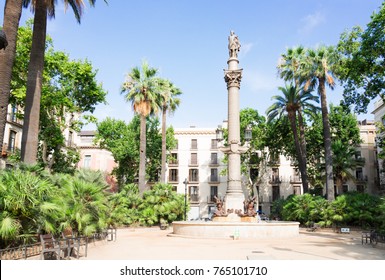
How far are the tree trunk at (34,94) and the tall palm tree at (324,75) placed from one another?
2203cm

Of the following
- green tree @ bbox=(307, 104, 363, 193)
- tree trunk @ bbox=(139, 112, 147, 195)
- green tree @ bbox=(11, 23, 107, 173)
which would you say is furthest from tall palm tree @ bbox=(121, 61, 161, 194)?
green tree @ bbox=(307, 104, 363, 193)

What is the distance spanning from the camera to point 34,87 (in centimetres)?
1566

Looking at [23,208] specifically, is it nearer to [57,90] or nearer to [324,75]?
[57,90]

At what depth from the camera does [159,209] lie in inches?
1131

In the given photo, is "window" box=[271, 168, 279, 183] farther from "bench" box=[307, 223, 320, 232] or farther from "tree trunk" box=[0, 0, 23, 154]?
"tree trunk" box=[0, 0, 23, 154]

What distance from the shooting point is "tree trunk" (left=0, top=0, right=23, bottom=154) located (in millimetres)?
11453

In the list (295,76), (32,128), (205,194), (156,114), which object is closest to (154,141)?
(156,114)

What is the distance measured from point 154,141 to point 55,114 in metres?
17.4

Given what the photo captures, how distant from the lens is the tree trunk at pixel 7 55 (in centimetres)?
1145

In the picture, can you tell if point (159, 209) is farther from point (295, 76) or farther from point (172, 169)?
point (172, 169)

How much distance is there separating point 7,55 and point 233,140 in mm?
13688

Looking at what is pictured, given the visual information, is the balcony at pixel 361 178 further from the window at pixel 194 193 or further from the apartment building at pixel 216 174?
the window at pixel 194 193

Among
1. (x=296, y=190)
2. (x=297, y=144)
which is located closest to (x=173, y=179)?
(x=296, y=190)

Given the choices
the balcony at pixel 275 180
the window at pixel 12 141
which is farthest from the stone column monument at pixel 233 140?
the balcony at pixel 275 180
